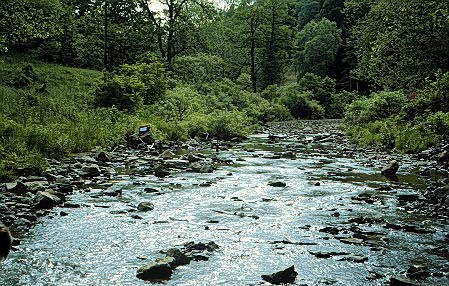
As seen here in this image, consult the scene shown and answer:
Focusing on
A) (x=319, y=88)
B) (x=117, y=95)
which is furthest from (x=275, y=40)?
(x=117, y=95)

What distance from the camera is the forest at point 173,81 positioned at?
1575 cm

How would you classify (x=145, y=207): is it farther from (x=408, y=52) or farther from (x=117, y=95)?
(x=408, y=52)

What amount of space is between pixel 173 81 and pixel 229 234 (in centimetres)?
2813

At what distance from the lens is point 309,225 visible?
7719 millimetres

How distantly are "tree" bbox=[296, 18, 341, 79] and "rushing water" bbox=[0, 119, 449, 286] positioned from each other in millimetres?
67312

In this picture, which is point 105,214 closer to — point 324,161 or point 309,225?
point 309,225

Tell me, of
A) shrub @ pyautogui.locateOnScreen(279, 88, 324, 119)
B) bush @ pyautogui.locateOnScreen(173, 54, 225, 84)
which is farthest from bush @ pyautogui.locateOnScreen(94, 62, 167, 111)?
shrub @ pyautogui.locateOnScreen(279, 88, 324, 119)

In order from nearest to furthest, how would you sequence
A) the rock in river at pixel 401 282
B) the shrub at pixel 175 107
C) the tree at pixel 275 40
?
the rock in river at pixel 401 282
the shrub at pixel 175 107
the tree at pixel 275 40

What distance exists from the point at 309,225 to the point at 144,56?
3277 cm

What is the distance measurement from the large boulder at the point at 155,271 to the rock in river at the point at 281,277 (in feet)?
3.81

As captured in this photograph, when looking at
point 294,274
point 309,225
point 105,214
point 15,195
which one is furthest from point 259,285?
point 15,195

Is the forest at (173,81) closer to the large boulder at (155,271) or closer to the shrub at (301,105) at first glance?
the shrub at (301,105)

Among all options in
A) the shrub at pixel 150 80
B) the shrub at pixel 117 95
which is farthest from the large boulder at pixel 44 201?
the shrub at pixel 150 80

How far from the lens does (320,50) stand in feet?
252
